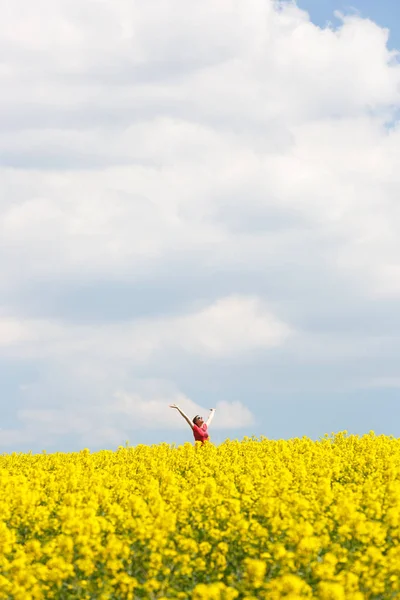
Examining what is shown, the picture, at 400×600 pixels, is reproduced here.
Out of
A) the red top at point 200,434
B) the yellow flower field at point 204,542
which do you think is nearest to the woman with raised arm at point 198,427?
the red top at point 200,434

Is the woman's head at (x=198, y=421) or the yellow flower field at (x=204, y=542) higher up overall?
the woman's head at (x=198, y=421)

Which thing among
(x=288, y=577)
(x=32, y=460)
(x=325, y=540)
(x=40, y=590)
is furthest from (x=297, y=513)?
(x=32, y=460)

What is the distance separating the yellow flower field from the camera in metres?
11.4

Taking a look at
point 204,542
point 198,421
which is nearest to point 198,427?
point 198,421

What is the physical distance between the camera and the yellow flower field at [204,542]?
449 inches

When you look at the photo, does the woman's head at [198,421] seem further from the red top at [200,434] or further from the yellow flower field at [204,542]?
the yellow flower field at [204,542]

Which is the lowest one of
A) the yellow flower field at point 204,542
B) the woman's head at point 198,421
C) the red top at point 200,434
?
the yellow flower field at point 204,542

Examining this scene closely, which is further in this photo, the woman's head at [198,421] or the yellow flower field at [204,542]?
the woman's head at [198,421]

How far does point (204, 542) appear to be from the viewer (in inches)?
493

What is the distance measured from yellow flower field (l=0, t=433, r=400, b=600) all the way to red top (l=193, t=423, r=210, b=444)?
794 centimetres

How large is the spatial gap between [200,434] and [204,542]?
1350 cm

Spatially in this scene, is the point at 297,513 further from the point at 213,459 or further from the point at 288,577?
the point at 213,459

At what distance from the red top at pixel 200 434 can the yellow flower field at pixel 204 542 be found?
794cm

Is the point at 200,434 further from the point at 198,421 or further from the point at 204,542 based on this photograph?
the point at 204,542
